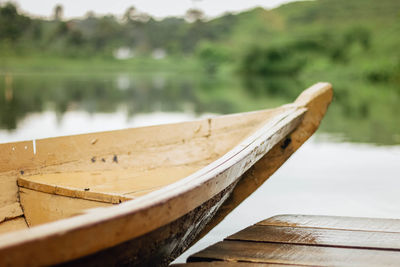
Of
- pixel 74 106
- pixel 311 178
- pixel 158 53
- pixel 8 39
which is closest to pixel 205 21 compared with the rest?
pixel 158 53

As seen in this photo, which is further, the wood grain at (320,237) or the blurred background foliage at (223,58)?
the blurred background foliage at (223,58)

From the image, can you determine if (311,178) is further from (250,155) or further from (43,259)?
(43,259)

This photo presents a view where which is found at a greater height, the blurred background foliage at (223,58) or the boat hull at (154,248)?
the blurred background foliage at (223,58)

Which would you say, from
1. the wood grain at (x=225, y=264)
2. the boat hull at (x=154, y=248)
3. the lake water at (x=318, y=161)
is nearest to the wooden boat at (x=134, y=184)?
the boat hull at (x=154, y=248)

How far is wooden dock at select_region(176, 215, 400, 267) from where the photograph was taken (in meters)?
2.32

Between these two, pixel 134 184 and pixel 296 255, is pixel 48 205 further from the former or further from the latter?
pixel 296 255

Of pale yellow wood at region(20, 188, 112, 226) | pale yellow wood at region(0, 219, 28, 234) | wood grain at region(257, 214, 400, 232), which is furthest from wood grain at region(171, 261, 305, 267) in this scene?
pale yellow wood at region(0, 219, 28, 234)

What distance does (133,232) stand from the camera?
1.57 metres

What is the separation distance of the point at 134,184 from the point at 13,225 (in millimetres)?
707

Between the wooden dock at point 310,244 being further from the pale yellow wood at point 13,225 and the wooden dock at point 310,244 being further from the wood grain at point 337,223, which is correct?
the pale yellow wood at point 13,225

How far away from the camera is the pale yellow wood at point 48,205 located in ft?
8.31

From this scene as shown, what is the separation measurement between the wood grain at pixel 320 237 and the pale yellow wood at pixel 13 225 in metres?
1.06

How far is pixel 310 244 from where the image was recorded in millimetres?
2586

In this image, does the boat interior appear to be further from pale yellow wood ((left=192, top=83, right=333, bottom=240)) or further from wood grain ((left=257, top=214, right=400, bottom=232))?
wood grain ((left=257, top=214, right=400, bottom=232))
